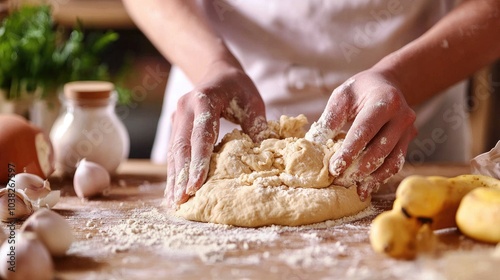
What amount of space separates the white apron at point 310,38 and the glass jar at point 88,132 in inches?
13.1

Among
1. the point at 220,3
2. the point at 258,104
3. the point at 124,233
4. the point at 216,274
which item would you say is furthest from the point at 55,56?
the point at 216,274

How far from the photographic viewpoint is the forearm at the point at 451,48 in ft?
5.45

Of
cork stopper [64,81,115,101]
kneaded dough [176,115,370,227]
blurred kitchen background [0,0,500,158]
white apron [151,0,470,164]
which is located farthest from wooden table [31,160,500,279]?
blurred kitchen background [0,0,500,158]

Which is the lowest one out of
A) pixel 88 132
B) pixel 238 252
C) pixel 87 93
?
pixel 238 252

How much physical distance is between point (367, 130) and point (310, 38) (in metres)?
0.64

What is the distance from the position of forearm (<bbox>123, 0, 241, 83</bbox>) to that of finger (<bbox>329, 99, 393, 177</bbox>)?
454 mm

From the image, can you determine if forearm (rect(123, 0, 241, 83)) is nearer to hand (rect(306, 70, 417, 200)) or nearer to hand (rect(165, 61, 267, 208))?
hand (rect(165, 61, 267, 208))

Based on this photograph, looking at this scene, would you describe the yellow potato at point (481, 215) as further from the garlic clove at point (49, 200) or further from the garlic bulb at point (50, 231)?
the garlic clove at point (49, 200)

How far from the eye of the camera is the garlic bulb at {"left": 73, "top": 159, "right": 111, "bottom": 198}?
161cm

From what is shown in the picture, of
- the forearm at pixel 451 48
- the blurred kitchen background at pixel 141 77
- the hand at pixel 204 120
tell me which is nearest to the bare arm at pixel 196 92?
the hand at pixel 204 120

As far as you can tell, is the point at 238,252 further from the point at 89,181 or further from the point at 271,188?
the point at 89,181

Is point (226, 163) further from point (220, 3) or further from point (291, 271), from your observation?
point (220, 3)

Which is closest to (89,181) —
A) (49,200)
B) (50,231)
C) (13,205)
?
(49,200)

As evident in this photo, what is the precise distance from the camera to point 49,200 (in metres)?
1.49
